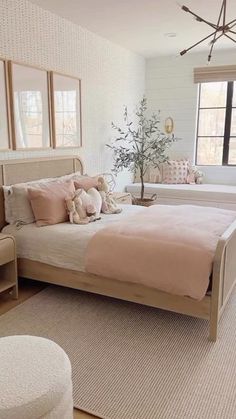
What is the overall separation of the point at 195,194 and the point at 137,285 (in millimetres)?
2882

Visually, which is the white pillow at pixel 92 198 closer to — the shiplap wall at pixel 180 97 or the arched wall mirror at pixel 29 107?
the arched wall mirror at pixel 29 107

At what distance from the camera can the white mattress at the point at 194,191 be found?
5047mm

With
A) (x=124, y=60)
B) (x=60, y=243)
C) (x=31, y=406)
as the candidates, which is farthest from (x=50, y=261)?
(x=124, y=60)

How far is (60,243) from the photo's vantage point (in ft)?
9.46

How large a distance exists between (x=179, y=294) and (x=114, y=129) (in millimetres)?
3386

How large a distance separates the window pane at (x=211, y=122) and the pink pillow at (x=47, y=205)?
3.48m

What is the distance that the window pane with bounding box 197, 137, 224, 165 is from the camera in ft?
19.1

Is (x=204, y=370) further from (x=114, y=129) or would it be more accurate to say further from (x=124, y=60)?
(x=124, y=60)

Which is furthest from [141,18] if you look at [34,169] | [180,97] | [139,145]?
[139,145]

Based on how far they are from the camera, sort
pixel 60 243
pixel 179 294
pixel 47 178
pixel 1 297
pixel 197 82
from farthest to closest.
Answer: pixel 197 82
pixel 47 178
pixel 1 297
pixel 60 243
pixel 179 294

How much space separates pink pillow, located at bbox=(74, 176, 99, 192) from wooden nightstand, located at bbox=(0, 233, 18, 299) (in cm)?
102

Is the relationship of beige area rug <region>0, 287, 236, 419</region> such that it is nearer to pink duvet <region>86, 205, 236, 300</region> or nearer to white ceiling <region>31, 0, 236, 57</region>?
pink duvet <region>86, 205, 236, 300</region>

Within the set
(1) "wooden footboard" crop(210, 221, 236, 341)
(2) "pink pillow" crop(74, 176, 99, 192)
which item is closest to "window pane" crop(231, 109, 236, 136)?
(2) "pink pillow" crop(74, 176, 99, 192)

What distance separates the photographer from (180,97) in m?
5.83
